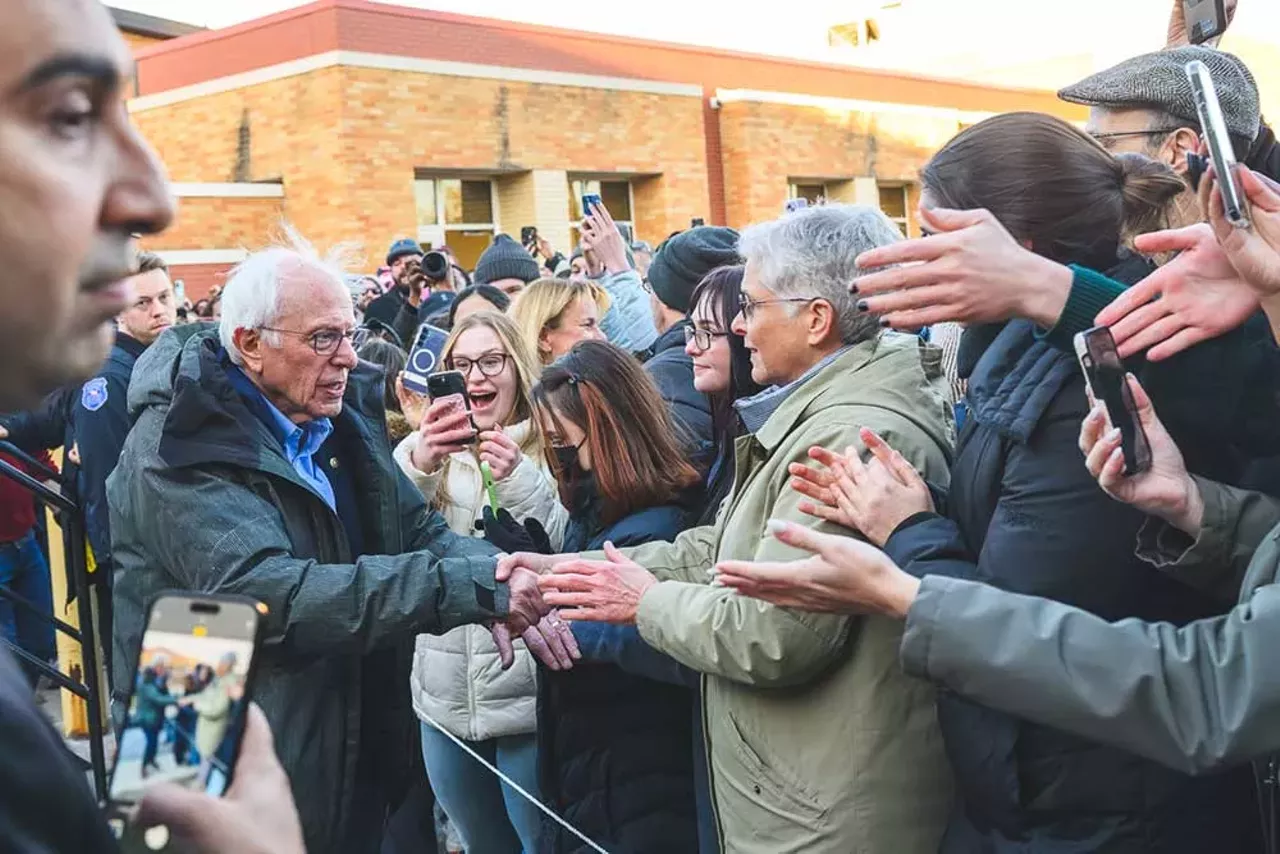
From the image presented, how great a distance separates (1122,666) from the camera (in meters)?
1.91

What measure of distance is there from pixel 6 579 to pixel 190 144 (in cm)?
1554

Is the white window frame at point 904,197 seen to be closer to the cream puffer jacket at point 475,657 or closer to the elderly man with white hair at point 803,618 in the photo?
the cream puffer jacket at point 475,657

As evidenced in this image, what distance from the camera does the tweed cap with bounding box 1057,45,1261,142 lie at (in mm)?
3393

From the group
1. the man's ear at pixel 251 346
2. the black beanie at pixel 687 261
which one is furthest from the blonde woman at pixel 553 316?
the man's ear at pixel 251 346

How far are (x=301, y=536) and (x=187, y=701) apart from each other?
2.15m

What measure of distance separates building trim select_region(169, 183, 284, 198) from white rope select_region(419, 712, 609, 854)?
1708 centimetres

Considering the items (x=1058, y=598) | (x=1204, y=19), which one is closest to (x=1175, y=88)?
(x=1204, y=19)

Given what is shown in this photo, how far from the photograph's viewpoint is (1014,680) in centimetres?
196

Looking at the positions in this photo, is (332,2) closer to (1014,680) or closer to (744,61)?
(744,61)

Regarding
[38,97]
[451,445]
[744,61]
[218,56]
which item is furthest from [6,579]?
[744,61]

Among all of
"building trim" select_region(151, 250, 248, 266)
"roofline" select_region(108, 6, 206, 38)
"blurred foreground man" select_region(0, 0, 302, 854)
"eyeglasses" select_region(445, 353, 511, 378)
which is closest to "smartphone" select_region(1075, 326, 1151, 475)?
"blurred foreground man" select_region(0, 0, 302, 854)

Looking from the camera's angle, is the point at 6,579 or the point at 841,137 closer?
the point at 6,579

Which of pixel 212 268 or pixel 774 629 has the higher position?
pixel 212 268

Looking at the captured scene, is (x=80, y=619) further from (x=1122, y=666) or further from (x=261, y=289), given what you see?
(x=1122, y=666)
